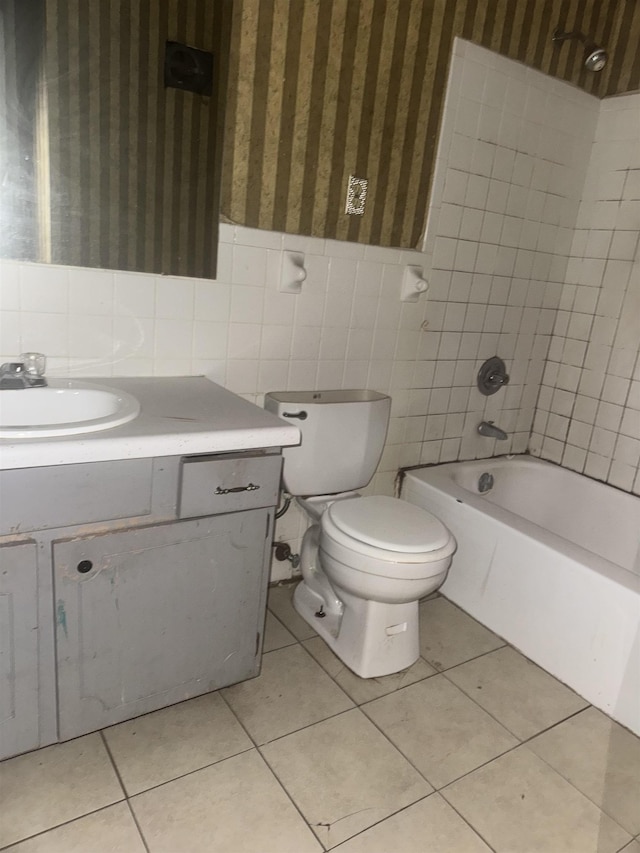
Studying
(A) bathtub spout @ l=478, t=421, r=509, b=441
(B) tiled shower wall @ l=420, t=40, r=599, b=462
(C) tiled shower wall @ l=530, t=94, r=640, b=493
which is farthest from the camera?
(A) bathtub spout @ l=478, t=421, r=509, b=441

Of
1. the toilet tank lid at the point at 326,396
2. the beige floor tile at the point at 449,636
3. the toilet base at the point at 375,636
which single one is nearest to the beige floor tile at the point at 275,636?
the toilet base at the point at 375,636

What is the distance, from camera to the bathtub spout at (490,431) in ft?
8.06

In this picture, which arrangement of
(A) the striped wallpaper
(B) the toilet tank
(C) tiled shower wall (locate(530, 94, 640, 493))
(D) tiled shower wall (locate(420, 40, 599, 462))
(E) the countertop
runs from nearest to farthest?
1. (E) the countertop
2. (A) the striped wallpaper
3. (B) the toilet tank
4. (D) tiled shower wall (locate(420, 40, 599, 462))
5. (C) tiled shower wall (locate(530, 94, 640, 493))

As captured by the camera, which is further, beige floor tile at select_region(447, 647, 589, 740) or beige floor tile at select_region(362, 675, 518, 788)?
beige floor tile at select_region(447, 647, 589, 740)

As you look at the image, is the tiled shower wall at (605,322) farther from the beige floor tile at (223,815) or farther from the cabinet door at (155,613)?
the beige floor tile at (223,815)

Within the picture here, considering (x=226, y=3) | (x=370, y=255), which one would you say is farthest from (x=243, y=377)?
(x=226, y=3)

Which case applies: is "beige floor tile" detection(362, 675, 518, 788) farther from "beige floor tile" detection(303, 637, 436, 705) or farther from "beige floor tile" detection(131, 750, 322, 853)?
"beige floor tile" detection(131, 750, 322, 853)

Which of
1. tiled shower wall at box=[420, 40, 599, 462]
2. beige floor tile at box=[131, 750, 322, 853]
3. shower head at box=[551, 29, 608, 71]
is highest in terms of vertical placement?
shower head at box=[551, 29, 608, 71]

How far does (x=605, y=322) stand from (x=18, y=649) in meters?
2.29

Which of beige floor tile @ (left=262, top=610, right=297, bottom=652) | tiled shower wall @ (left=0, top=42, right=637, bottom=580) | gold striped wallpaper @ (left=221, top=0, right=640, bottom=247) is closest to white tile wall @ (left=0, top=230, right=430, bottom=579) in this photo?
tiled shower wall @ (left=0, top=42, right=637, bottom=580)

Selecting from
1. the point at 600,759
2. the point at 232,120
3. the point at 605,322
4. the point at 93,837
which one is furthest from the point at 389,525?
the point at 605,322

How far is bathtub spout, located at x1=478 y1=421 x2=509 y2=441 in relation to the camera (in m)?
2.46

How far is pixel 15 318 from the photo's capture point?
1.53 meters

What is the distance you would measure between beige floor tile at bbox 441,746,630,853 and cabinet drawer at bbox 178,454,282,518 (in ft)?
2.76
